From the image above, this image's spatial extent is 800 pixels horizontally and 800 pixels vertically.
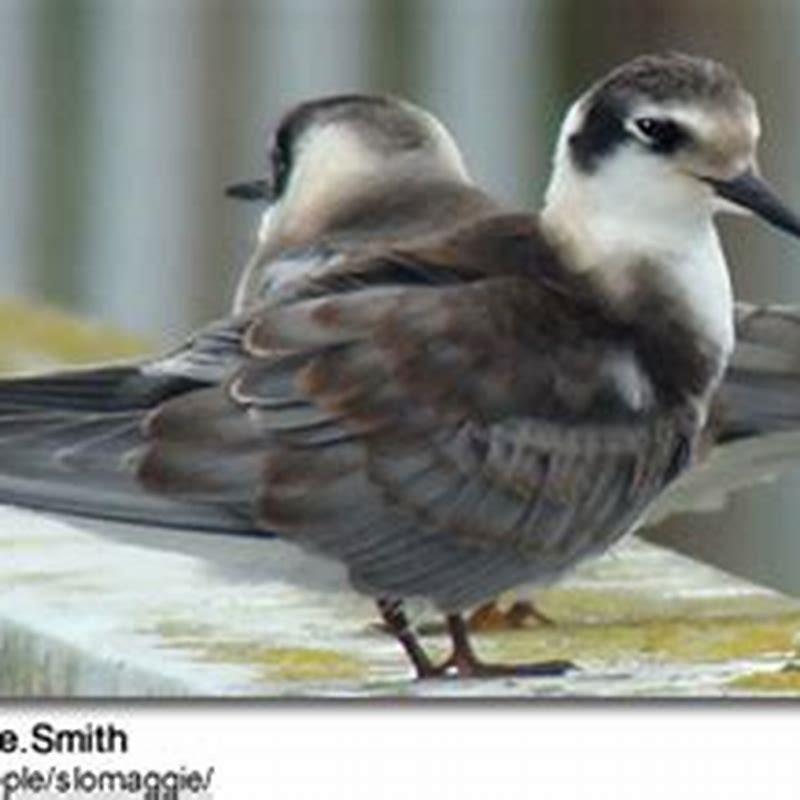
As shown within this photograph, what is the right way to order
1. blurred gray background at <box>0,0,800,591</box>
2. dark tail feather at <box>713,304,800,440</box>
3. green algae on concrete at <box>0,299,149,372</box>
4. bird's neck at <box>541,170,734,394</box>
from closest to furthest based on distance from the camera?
bird's neck at <box>541,170,734,394</box> < dark tail feather at <box>713,304,800,440</box> < blurred gray background at <box>0,0,800,591</box> < green algae on concrete at <box>0,299,149,372</box>

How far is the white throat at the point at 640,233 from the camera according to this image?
7.54 m

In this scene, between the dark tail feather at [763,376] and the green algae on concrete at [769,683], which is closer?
the green algae on concrete at [769,683]

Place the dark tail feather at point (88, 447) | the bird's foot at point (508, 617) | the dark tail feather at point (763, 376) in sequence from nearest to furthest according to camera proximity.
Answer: the dark tail feather at point (88, 447) → the bird's foot at point (508, 617) → the dark tail feather at point (763, 376)

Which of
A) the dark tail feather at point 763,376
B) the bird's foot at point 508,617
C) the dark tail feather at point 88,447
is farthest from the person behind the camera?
the dark tail feather at point 763,376

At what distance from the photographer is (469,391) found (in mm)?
7527

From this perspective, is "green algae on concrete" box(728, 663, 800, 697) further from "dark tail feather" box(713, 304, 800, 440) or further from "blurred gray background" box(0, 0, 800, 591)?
"blurred gray background" box(0, 0, 800, 591)

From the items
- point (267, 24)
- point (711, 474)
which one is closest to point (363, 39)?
point (267, 24)

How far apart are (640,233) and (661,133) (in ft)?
0.44

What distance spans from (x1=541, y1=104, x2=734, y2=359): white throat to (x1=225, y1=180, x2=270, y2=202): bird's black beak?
62cm

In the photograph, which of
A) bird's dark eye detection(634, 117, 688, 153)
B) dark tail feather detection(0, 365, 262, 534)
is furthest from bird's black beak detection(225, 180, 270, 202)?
bird's dark eye detection(634, 117, 688, 153)

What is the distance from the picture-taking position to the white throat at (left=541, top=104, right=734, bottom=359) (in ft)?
24.7

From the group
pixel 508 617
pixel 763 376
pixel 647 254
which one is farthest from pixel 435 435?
pixel 763 376

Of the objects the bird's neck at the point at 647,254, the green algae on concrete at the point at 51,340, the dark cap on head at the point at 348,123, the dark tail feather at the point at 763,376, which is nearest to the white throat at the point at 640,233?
the bird's neck at the point at 647,254

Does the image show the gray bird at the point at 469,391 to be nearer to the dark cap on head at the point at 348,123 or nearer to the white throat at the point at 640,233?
the white throat at the point at 640,233
